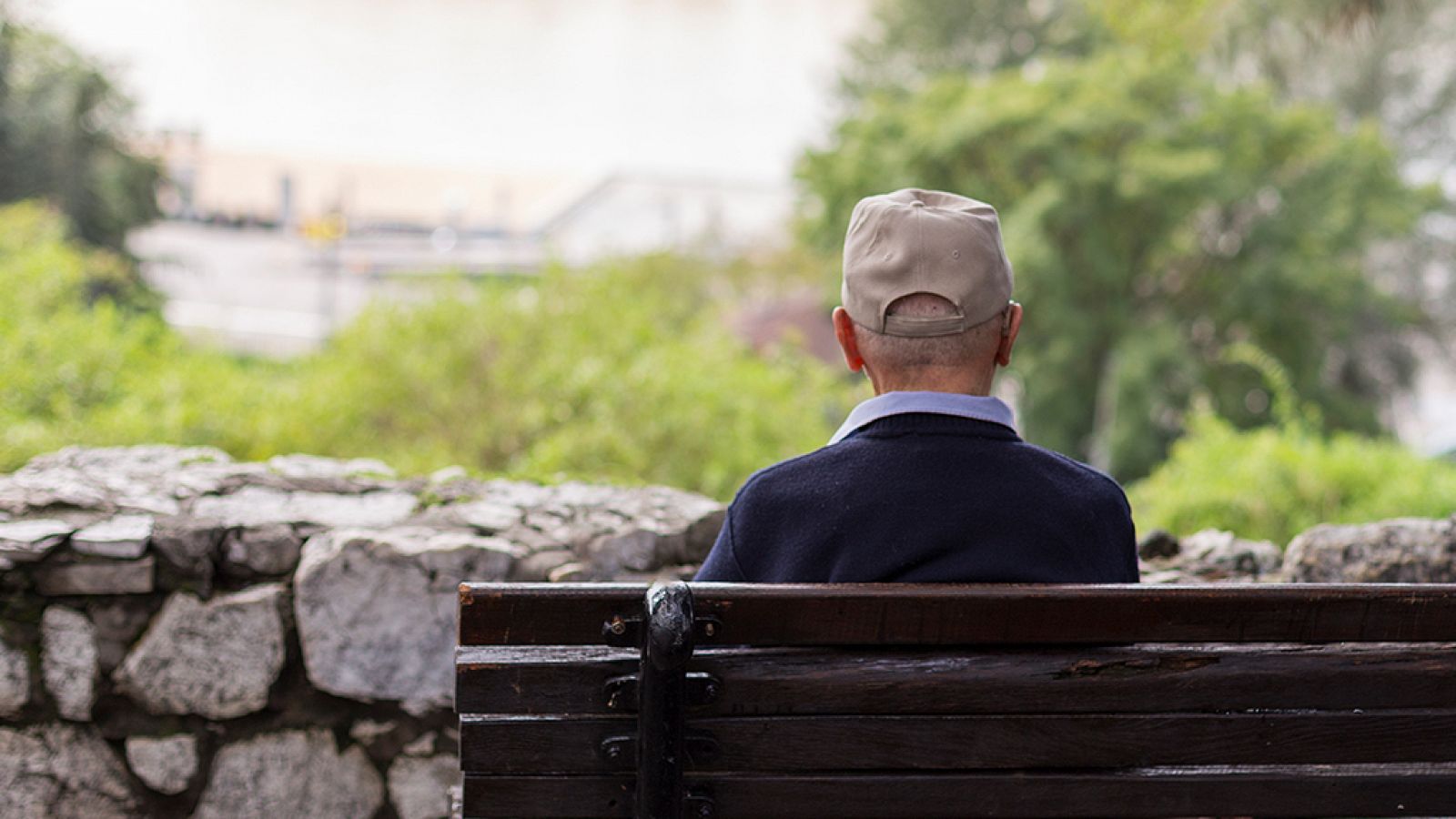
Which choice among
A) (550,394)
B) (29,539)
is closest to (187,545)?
(29,539)

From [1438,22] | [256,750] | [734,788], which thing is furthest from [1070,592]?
[1438,22]

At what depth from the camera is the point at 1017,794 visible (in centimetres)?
151

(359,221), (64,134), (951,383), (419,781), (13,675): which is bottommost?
(419,781)

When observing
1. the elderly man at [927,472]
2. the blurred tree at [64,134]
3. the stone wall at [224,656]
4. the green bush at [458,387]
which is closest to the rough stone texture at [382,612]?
the stone wall at [224,656]

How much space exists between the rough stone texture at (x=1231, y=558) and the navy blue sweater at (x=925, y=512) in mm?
1482

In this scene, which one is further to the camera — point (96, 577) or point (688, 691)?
point (96, 577)

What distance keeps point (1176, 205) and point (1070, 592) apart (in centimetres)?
1947

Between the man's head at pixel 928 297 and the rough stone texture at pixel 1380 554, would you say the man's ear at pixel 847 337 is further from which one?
the rough stone texture at pixel 1380 554

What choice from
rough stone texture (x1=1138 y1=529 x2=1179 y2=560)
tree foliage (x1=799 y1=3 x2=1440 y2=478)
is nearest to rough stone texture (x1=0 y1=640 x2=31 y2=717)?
rough stone texture (x1=1138 y1=529 x2=1179 y2=560)

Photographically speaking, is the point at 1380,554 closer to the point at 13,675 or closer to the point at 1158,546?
the point at 1158,546

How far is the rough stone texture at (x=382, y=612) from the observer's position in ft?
7.95

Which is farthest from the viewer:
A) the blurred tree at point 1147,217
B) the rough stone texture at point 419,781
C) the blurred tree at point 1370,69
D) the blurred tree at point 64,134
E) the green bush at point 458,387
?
the blurred tree at point 1370,69

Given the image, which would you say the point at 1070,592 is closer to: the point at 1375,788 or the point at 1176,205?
the point at 1375,788

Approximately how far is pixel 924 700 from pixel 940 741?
0.05 metres
